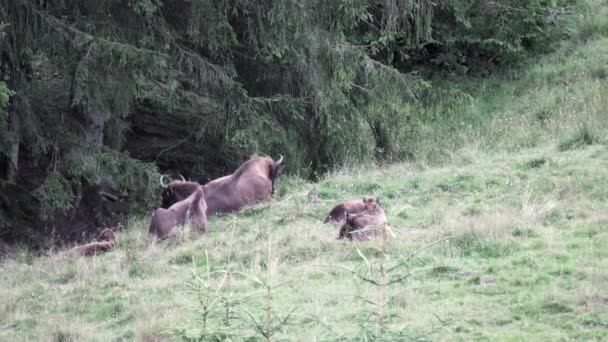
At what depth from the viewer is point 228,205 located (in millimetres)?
15438

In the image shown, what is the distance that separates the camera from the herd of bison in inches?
483

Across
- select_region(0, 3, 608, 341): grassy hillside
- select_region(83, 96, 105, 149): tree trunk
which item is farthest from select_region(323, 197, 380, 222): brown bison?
select_region(83, 96, 105, 149): tree trunk

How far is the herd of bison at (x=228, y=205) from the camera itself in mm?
12273

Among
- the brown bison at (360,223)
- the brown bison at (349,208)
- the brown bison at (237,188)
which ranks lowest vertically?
the brown bison at (237,188)

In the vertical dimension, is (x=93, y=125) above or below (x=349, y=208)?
below

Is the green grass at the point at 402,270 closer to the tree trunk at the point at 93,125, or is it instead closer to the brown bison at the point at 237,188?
the brown bison at the point at 237,188

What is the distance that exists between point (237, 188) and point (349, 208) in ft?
10.4

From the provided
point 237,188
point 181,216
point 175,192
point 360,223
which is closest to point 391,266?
point 360,223

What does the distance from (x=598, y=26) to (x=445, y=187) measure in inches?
498

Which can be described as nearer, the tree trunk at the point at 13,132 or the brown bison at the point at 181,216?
the brown bison at the point at 181,216

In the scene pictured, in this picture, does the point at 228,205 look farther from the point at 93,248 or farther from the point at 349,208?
the point at 349,208

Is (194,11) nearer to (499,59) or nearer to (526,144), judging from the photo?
(526,144)

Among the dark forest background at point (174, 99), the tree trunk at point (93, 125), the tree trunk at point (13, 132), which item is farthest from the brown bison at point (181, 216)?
the tree trunk at point (93, 125)

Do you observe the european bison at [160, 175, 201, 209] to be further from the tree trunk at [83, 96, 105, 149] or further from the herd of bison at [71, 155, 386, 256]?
the tree trunk at [83, 96, 105, 149]
